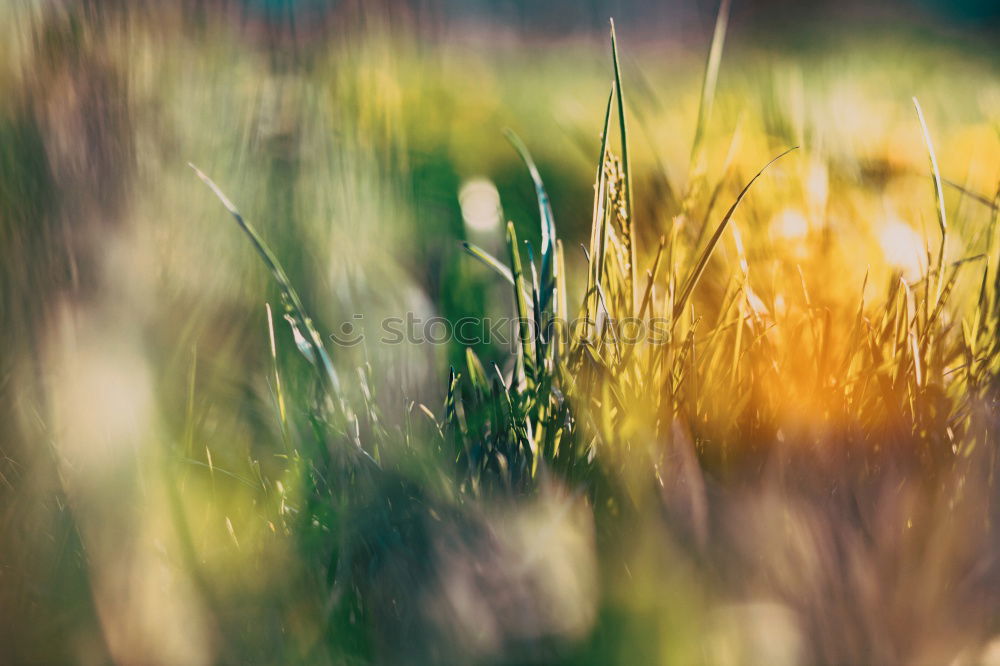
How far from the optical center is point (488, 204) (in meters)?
0.67

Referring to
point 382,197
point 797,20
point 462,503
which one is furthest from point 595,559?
point 797,20

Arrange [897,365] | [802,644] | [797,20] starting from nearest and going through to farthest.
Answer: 1. [802,644]
2. [897,365]
3. [797,20]

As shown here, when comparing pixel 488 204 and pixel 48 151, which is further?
pixel 488 204

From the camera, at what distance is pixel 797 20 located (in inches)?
58.2

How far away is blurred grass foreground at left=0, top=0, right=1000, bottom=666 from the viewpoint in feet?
0.77

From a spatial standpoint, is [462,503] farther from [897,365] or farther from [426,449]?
[897,365]

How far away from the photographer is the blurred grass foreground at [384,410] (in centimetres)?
24

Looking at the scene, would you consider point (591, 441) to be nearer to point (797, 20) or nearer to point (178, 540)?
point (178, 540)

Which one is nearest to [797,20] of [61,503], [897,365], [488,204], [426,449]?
[488,204]

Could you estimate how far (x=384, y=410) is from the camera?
1.11ft

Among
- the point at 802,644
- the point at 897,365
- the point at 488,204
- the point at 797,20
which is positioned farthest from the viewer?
the point at 797,20

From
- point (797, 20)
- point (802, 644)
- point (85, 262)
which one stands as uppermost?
point (797, 20)

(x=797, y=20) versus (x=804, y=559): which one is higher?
(x=797, y=20)

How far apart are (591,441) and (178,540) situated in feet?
0.51
